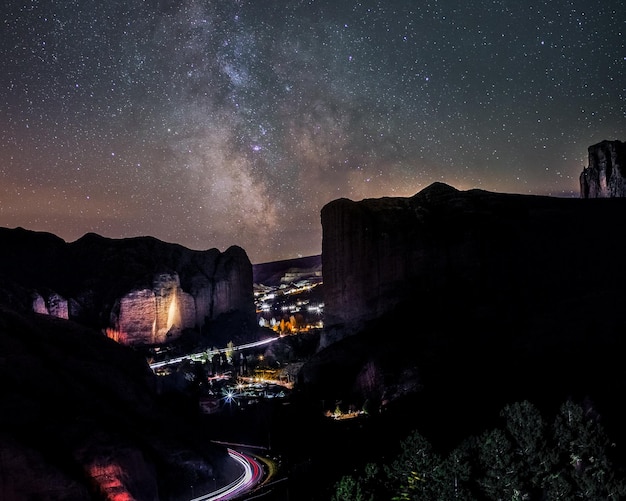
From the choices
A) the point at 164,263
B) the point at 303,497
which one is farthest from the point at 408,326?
the point at 164,263

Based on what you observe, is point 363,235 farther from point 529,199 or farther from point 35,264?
point 35,264

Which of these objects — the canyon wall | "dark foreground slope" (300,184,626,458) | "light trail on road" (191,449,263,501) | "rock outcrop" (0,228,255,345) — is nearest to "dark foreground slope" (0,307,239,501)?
"light trail on road" (191,449,263,501)

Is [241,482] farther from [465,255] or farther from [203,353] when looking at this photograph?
[203,353]

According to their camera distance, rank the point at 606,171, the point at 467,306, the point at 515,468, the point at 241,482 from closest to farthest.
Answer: the point at 515,468
the point at 241,482
the point at 467,306
the point at 606,171

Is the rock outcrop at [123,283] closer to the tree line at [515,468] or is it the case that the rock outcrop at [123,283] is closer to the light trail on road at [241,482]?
the light trail on road at [241,482]

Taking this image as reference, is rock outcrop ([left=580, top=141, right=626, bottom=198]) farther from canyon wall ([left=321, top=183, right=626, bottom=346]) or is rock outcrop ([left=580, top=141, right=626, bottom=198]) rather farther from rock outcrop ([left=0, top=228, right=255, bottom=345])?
rock outcrop ([left=0, top=228, right=255, bottom=345])

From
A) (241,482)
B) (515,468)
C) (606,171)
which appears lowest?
(241,482)

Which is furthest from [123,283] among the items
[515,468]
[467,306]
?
[515,468]
